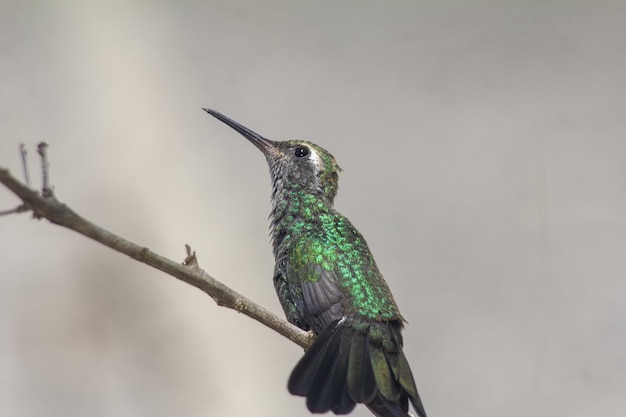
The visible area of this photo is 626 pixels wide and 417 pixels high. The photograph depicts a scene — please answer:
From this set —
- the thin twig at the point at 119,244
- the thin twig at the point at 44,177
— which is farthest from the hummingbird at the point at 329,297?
the thin twig at the point at 44,177

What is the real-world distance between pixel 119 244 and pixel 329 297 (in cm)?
103

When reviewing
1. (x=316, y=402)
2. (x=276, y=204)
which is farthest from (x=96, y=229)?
(x=276, y=204)

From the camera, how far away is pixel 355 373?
223 centimetres

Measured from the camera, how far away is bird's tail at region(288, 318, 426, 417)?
2.12 metres

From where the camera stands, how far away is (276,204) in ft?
9.83

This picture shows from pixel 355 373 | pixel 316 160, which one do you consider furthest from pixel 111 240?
pixel 316 160

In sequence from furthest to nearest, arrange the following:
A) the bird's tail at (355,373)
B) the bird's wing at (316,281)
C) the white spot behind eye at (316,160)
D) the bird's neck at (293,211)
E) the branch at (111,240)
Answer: the white spot behind eye at (316,160) < the bird's neck at (293,211) < the bird's wing at (316,281) < the bird's tail at (355,373) < the branch at (111,240)

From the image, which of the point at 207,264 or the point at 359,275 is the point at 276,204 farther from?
the point at 207,264

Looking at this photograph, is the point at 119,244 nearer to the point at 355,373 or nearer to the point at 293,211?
the point at 355,373

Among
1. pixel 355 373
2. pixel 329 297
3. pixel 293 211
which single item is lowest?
pixel 355 373

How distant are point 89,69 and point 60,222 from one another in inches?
134

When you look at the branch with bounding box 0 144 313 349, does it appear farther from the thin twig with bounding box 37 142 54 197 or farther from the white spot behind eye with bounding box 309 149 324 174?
the white spot behind eye with bounding box 309 149 324 174

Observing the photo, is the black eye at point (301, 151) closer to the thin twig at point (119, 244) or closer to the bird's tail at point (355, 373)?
the bird's tail at point (355, 373)

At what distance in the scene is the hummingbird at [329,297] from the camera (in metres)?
2.18
